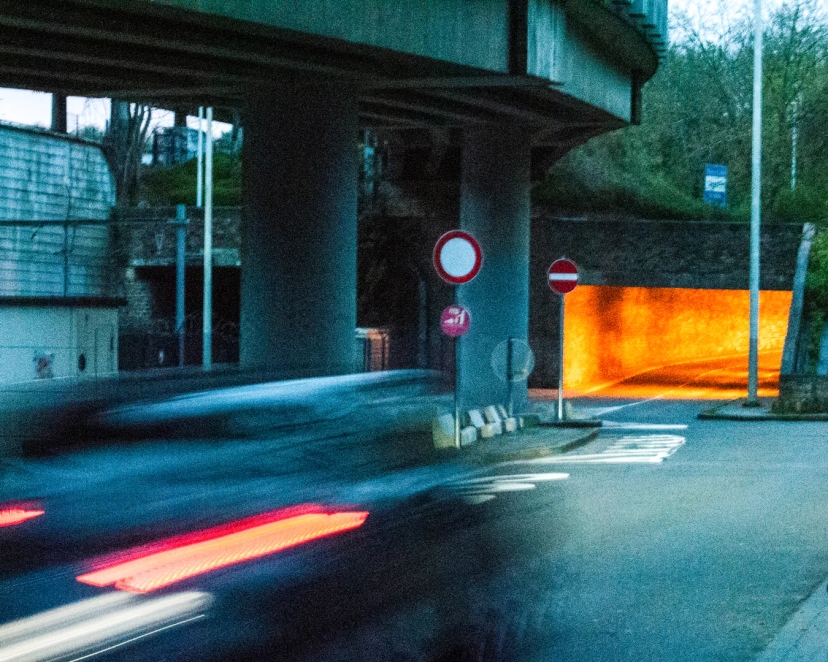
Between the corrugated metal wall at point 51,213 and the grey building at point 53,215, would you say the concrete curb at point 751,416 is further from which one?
the corrugated metal wall at point 51,213

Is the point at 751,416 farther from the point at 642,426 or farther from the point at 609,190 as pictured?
the point at 609,190

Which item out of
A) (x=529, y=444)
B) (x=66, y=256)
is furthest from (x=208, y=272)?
(x=529, y=444)

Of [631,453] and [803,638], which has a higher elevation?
[803,638]

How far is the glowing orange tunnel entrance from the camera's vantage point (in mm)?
37062

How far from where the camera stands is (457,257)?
679 inches

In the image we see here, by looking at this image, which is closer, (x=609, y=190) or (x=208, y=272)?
(x=208, y=272)

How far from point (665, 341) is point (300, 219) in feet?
105

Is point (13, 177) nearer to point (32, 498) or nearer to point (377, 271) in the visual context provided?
point (377, 271)

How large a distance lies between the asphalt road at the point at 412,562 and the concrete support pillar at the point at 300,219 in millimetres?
5725

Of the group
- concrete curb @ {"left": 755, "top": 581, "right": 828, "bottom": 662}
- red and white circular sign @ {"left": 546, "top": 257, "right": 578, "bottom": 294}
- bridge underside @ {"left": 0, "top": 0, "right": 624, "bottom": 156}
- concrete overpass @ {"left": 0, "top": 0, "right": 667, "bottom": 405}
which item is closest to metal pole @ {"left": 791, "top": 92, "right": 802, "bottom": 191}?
bridge underside @ {"left": 0, "top": 0, "right": 624, "bottom": 156}

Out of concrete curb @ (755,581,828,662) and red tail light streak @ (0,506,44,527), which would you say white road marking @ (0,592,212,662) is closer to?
red tail light streak @ (0,506,44,527)

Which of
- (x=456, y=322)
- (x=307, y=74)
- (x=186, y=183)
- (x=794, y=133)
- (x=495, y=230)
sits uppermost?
(x=794, y=133)

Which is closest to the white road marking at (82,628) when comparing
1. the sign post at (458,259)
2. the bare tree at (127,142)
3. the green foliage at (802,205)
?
the sign post at (458,259)

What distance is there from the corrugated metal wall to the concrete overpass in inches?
716
